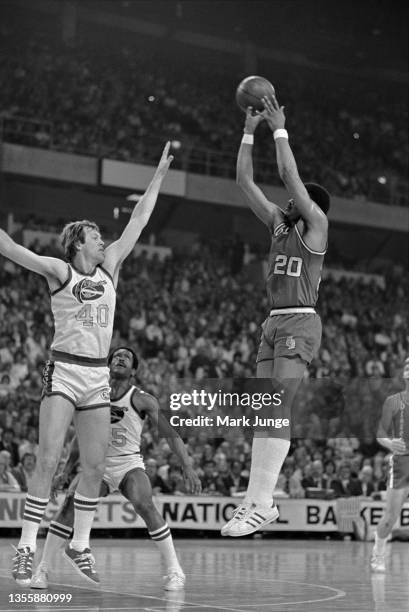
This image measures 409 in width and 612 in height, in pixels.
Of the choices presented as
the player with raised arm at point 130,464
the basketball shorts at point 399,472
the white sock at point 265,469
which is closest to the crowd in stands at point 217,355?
the basketball shorts at point 399,472

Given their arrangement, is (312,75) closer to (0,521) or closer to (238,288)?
(238,288)

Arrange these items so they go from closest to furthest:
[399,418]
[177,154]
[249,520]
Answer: [249,520] < [399,418] < [177,154]

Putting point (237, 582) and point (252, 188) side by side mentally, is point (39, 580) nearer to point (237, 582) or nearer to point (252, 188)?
point (237, 582)

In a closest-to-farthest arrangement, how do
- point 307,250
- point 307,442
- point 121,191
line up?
point 307,250 < point 307,442 < point 121,191

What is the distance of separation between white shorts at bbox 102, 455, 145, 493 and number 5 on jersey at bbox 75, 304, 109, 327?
108 inches

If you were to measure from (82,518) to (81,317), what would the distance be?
2.07 m

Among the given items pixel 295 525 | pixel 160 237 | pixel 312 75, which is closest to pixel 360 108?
pixel 312 75

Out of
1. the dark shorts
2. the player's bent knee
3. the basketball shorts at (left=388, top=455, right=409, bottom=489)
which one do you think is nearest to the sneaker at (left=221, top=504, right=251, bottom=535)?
the dark shorts

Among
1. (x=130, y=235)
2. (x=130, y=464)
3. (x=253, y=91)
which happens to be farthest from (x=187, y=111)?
(x=253, y=91)

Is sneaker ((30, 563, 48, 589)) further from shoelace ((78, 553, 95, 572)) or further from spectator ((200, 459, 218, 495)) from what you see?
spectator ((200, 459, 218, 495))

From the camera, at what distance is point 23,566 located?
802 cm

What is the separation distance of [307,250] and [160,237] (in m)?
28.7

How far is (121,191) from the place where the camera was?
112 ft

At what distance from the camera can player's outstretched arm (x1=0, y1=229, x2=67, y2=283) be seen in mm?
8203
